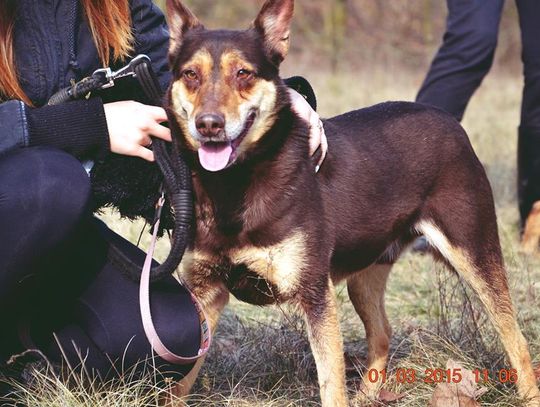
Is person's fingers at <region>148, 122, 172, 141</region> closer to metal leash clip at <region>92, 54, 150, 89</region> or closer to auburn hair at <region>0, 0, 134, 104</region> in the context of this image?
metal leash clip at <region>92, 54, 150, 89</region>

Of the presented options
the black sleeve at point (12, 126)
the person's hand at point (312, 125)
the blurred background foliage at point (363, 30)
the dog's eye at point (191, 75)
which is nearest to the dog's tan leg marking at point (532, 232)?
the person's hand at point (312, 125)

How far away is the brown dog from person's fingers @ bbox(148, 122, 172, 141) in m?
0.04

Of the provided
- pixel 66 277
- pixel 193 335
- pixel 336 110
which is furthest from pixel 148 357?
pixel 336 110

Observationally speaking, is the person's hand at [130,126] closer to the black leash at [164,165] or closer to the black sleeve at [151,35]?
the black leash at [164,165]

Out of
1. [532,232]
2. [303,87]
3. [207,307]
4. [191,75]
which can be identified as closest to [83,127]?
[191,75]

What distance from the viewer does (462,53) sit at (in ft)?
16.7

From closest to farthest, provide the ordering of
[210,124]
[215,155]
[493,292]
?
[210,124] < [215,155] < [493,292]

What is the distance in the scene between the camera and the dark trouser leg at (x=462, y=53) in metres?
5.00

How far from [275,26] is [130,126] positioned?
58 cm

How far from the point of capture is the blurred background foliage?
1539cm

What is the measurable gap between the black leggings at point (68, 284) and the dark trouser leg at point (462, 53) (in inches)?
101

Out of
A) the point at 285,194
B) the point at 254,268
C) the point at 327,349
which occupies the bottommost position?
the point at 327,349
